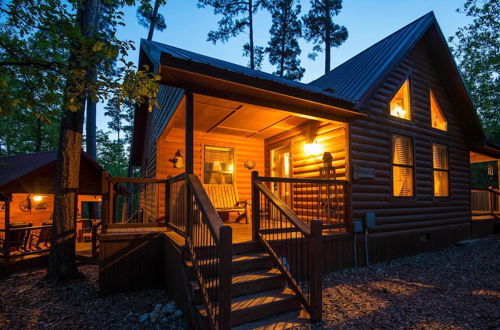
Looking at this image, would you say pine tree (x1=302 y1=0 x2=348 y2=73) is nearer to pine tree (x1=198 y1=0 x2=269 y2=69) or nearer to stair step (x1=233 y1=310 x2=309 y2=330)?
pine tree (x1=198 y1=0 x2=269 y2=69)

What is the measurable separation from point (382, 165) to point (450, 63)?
4.56 metres

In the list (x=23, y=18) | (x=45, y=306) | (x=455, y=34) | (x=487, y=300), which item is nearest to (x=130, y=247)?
(x=45, y=306)

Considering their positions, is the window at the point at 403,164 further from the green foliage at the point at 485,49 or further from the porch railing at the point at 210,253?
the green foliage at the point at 485,49

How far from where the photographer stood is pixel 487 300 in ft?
13.1

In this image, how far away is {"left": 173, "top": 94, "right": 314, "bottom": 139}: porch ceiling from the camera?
18.0 ft

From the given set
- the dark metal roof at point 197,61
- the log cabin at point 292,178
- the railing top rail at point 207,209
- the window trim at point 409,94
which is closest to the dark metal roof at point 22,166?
the log cabin at point 292,178

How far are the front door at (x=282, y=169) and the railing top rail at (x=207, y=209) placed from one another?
4.53 meters

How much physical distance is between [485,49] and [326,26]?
10.4 metres

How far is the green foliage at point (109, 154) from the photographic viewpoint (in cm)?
2713

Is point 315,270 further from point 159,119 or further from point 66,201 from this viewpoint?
point 159,119

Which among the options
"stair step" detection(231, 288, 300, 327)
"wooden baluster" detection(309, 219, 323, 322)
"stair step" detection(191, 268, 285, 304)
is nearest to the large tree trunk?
"stair step" detection(191, 268, 285, 304)

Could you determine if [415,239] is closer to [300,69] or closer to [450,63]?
[450,63]

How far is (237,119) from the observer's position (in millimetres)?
6648

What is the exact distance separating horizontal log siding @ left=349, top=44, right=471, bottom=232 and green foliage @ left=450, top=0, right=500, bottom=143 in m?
10.1
